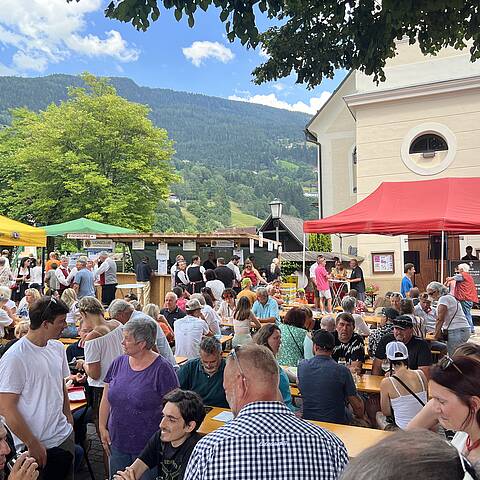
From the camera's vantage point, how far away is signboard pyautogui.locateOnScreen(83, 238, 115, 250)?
656 inches

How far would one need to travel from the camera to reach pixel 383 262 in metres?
18.6

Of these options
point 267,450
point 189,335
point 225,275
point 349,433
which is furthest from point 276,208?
point 267,450

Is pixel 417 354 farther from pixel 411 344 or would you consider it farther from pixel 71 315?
pixel 71 315

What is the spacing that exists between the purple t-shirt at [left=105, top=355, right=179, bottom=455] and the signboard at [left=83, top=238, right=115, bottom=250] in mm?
13659

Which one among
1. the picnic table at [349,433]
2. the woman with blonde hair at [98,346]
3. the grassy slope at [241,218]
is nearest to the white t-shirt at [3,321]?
the woman with blonde hair at [98,346]

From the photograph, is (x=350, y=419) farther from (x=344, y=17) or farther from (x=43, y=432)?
(x=344, y=17)

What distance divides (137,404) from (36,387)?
2.26 ft

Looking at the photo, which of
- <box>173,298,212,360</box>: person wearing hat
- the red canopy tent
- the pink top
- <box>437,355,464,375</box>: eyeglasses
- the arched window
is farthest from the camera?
the arched window

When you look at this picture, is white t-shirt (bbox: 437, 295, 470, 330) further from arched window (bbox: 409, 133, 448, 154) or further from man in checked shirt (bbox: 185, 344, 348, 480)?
arched window (bbox: 409, 133, 448, 154)

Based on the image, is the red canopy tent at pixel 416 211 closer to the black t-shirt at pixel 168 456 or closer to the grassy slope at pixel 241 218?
the black t-shirt at pixel 168 456

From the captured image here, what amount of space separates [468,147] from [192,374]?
54.8 feet

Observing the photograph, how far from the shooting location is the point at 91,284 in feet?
38.7

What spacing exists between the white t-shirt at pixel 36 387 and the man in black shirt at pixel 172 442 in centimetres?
59

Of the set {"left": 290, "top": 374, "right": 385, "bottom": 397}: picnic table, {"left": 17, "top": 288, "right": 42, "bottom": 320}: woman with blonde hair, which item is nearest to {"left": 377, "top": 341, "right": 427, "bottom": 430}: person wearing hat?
{"left": 290, "top": 374, "right": 385, "bottom": 397}: picnic table
